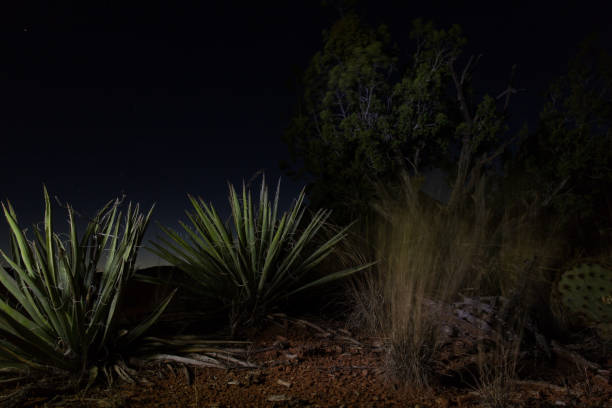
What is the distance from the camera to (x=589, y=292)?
406cm

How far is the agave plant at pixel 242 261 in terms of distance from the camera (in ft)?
11.5

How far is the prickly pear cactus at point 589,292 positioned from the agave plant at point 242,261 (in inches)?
Answer: 85.1

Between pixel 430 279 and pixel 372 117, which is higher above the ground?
pixel 372 117

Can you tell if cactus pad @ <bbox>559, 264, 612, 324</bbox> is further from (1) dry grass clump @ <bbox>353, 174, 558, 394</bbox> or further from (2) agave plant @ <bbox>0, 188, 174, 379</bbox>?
(2) agave plant @ <bbox>0, 188, 174, 379</bbox>

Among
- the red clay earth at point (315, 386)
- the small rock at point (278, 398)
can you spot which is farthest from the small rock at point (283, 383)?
the small rock at point (278, 398)

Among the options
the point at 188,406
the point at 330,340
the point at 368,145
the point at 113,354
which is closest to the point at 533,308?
the point at 330,340

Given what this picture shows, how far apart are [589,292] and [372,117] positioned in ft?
18.1

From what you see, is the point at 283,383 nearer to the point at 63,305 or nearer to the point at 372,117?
the point at 63,305

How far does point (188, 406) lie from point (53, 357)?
3.03 ft

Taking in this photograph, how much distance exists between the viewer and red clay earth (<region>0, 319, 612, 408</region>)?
2184mm

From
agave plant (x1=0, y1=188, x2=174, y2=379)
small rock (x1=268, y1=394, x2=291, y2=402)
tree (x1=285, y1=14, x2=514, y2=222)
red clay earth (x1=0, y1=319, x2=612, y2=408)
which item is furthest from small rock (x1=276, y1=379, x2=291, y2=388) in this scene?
tree (x1=285, y1=14, x2=514, y2=222)

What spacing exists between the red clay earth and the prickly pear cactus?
1.02 m

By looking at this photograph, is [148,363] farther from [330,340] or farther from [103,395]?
[330,340]

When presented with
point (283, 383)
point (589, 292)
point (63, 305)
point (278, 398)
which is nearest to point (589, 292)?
point (589, 292)
